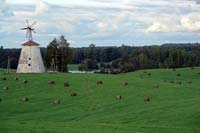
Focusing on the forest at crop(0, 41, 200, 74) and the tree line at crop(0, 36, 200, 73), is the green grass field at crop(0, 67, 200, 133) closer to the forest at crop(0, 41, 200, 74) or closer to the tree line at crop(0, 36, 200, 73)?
the tree line at crop(0, 36, 200, 73)

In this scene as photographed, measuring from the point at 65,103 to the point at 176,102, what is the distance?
6877mm

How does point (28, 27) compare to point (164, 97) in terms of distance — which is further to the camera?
point (28, 27)

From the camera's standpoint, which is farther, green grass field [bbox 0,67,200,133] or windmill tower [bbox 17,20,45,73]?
windmill tower [bbox 17,20,45,73]

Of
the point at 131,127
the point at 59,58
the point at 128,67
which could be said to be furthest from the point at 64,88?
the point at 128,67

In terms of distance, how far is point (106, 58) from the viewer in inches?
6658

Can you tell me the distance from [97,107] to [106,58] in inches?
5641

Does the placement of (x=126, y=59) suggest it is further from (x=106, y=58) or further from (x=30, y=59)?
(x=30, y=59)

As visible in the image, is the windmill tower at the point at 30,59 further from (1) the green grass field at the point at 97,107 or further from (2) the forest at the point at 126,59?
(2) the forest at the point at 126,59

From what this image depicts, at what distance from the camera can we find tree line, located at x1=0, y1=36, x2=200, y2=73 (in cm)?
8119

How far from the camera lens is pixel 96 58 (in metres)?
164

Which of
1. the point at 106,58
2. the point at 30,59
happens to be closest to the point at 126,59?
the point at 106,58

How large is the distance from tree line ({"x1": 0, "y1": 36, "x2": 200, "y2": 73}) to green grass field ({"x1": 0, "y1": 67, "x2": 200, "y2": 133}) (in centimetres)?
4027

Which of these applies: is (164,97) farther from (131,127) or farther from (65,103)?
(131,127)

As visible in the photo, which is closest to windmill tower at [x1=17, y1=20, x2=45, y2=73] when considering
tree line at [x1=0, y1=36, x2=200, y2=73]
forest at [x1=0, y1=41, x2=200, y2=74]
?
tree line at [x1=0, y1=36, x2=200, y2=73]
